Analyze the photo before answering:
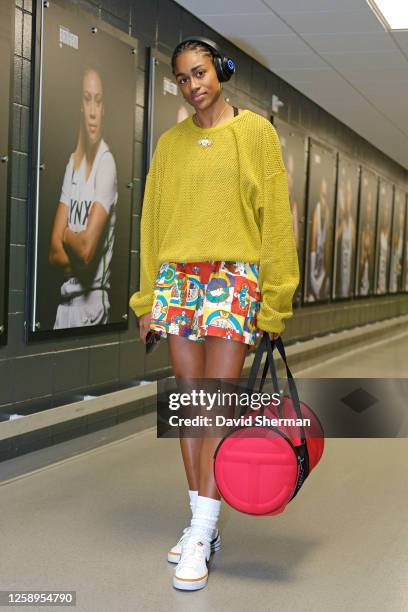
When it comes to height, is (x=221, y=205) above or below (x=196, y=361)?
above

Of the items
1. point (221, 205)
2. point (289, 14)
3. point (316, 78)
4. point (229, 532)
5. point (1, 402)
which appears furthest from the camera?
point (316, 78)

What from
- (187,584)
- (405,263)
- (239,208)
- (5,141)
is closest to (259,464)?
(187,584)

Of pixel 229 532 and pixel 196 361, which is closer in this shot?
pixel 196 361

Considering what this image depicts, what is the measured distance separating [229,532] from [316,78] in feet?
16.5

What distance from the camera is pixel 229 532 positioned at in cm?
288

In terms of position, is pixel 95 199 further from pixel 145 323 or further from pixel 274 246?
pixel 274 246

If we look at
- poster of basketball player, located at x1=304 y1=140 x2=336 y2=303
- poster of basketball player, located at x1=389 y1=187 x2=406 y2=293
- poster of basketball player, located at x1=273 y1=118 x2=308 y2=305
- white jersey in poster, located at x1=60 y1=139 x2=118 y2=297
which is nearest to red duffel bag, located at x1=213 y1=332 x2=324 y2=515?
white jersey in poster, located at x1=60 y1=139 x2=118 y2=297

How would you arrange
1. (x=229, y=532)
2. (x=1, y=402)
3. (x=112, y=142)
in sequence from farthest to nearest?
(x=112, y=142)
(x=1, y=402)
(x=229, y=532)

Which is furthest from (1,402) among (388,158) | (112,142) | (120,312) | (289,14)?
(388,158)

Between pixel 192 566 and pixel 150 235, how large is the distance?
0.97 metres

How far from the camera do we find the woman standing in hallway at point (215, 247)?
2.46 metres

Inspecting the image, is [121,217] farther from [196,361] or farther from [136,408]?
[196,361]

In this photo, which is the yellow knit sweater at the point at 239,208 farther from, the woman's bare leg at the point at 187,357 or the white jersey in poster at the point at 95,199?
the white jersey in poster at the point at 95,199

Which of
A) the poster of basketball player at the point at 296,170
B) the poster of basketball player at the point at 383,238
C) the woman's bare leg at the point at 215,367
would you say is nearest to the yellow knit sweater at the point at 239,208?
the woman's bare leg at the point at 215,367
